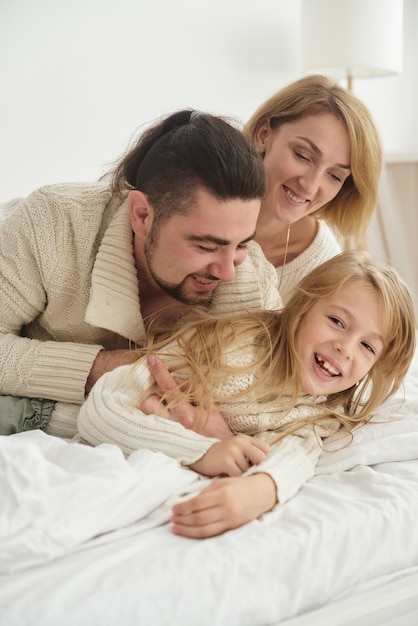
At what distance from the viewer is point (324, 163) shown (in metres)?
1.79

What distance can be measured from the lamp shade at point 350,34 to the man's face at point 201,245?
1775mm

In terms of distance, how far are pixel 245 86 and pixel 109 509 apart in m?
2.45

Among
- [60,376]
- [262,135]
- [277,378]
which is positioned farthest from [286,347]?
[262,135]

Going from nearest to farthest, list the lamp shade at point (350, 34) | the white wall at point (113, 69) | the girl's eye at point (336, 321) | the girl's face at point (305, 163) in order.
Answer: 1. the girl's eye at point (336, 321)
2. the girl's face at point (305, 163)
3. the white wall at point (113, 69)
4. the lamp shade at point (350, 34)

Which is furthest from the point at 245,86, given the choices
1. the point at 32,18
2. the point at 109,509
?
the point at 109,509

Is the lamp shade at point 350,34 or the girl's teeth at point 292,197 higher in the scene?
the lamp shade at point 350,34

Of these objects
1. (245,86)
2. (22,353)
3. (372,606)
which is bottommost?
(372,606)

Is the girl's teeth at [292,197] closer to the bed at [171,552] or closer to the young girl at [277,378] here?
the young girl at [277,378]

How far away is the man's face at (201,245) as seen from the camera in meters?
1.38

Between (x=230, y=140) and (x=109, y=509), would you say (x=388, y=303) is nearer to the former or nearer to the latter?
(x=230, y=140)

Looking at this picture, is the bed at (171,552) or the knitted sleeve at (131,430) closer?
the bed at (171,552)

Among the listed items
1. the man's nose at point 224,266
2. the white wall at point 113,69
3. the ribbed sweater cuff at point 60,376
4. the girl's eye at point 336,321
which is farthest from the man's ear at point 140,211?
the white wall at point 113,69

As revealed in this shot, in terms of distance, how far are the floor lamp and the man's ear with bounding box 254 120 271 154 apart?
1241 millimetres

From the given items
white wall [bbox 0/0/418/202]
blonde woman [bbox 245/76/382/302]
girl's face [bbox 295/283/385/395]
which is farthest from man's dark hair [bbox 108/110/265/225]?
white wall [bbox 0/0/418/202]
